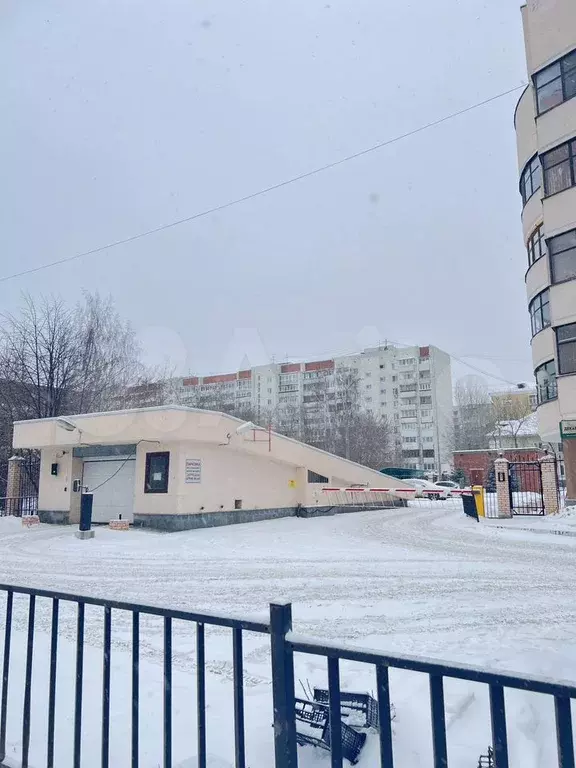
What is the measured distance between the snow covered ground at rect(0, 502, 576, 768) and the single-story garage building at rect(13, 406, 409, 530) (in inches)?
76.9

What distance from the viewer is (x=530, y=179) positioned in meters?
22.6

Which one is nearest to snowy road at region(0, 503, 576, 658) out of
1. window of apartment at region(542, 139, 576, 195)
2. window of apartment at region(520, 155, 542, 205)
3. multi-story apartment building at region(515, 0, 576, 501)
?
multi-story apartment building at region(515, 0, 576, 501)

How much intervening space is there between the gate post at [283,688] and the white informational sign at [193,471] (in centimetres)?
1582

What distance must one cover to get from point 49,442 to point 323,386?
183 ft

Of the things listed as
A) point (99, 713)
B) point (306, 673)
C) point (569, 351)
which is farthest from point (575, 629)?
point (569, 351)

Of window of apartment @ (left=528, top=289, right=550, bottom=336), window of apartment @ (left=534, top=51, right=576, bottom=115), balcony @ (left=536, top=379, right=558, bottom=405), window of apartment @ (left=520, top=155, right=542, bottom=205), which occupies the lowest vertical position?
balcony @ (left=536, top=379, right=558, bottom=405)

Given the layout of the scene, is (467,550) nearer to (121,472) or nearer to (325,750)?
Answer: (325,750)

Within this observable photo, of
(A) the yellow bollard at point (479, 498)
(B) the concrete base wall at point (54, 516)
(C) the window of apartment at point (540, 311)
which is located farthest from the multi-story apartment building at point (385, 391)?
(B) the concrete base wall at point (54, 516)

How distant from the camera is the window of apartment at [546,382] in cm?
2127

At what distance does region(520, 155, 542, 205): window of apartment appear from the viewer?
71.3 feet

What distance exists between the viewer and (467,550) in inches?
511

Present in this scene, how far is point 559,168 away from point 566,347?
6209 millimetres

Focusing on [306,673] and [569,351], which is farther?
[569,351]

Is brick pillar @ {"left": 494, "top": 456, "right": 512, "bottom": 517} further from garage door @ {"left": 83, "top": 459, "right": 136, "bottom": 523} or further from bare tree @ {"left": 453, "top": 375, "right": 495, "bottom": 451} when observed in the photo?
bare tree @ {"left": 453, "top": 375, "right": 495, "bottom": 451}
